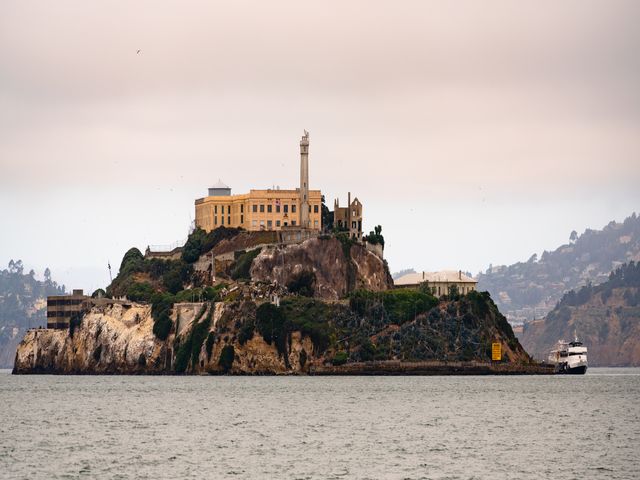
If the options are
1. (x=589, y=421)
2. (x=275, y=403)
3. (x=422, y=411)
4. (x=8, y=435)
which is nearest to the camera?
(x=8, y=435)

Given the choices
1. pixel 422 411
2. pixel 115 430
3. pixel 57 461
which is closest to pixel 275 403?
pixel 422 411

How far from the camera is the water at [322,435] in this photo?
333 ft

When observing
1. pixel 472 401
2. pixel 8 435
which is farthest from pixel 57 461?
pixel 472 401

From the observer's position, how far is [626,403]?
170750mm

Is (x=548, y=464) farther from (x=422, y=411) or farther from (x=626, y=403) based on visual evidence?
(x=626, y=403)

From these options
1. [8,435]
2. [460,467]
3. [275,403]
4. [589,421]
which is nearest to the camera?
[460,467]

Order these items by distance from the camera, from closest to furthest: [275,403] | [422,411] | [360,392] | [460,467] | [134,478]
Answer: [134,478] < [460,467] < [422,411] < [275,403] < [360,392]

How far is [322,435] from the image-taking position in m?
125

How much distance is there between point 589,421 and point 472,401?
98.9 feet

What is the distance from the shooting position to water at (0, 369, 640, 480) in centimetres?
10144

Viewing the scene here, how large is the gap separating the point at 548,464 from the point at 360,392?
81.4 metres

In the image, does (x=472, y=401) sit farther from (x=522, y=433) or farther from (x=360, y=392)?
(x=522, y=433)

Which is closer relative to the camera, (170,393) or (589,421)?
(589,421)

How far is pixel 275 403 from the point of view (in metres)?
165
